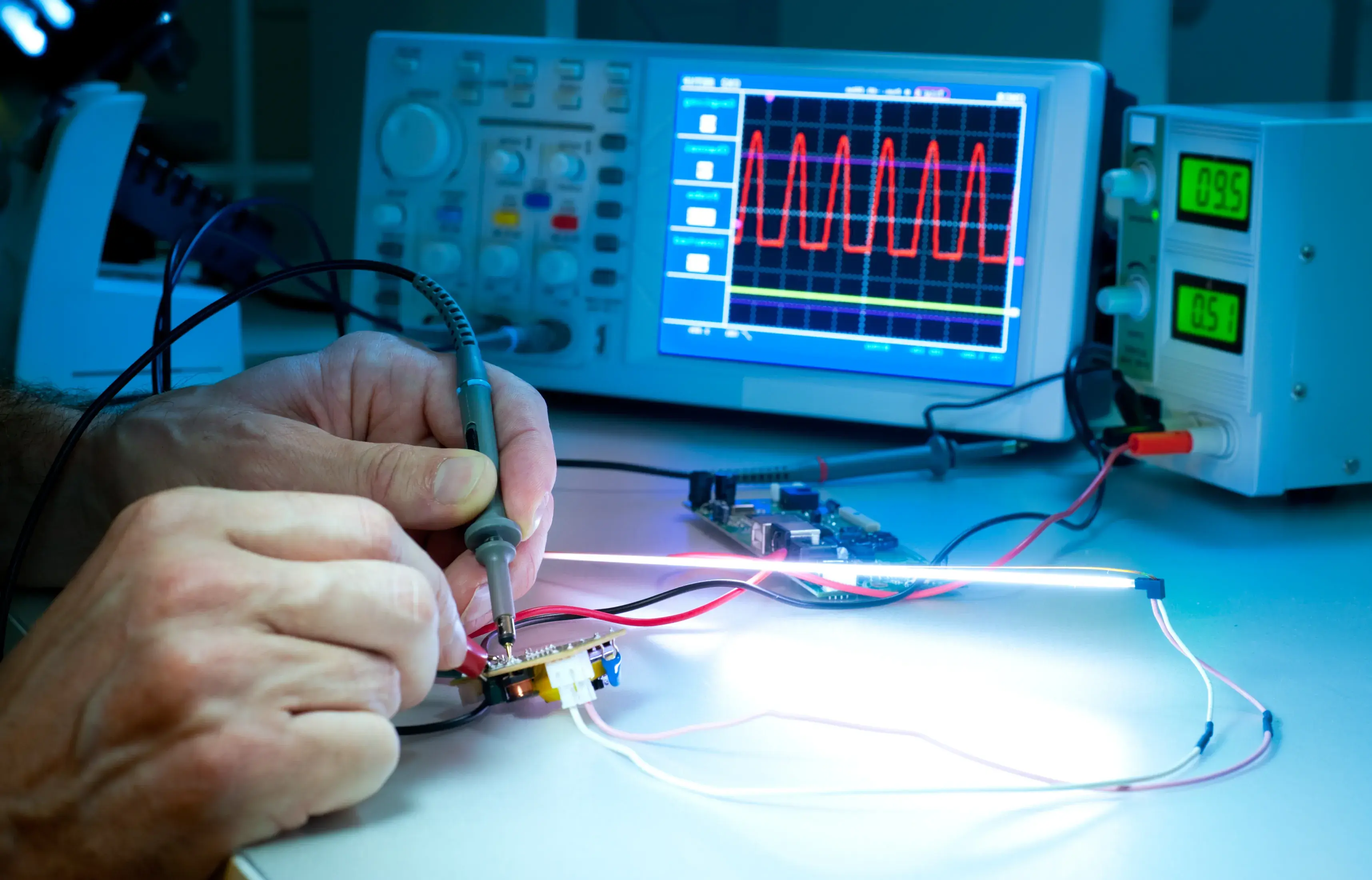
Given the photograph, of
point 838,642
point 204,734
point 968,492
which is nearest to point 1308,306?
point 968,492

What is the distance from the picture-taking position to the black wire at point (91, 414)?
0.84 metres

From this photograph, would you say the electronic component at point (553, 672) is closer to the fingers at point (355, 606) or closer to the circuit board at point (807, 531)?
the fingers at point (355, 606)

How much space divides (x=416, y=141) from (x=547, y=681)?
3.05ft

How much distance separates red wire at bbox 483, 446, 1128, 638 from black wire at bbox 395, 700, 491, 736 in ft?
0.35

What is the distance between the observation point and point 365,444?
2.75 ft

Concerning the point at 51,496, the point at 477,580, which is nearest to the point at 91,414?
the point at 51,496

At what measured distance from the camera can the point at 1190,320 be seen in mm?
1148

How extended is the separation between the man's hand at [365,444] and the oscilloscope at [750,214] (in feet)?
1.51

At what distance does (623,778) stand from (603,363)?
0.85m

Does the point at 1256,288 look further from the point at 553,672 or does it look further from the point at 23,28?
the point at 23,28

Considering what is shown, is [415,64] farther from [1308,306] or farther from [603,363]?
[1308,306]

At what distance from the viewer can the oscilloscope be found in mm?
1279

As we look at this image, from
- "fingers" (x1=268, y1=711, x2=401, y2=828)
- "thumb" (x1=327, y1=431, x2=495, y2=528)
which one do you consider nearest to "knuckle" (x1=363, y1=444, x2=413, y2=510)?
"thumb" (x1=327, y1=431, x2=495, y2=528)

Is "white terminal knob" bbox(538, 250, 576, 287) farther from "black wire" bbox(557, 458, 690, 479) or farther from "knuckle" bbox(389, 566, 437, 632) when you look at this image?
"knuckle" bbox(389, 566, 437, 632)
